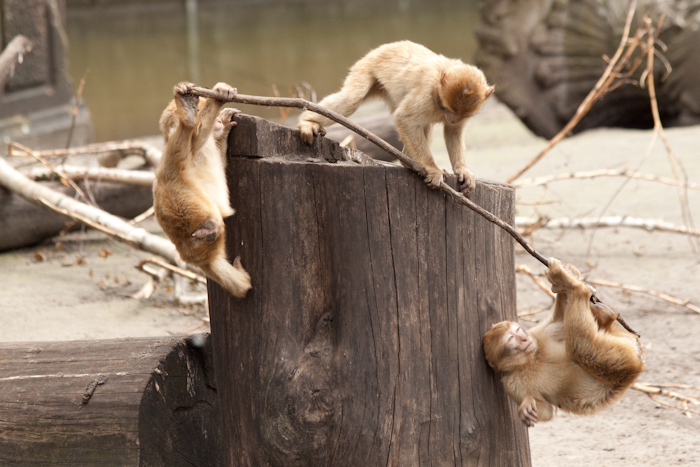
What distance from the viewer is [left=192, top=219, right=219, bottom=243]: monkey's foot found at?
8.26ft

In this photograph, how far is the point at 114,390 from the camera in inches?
113

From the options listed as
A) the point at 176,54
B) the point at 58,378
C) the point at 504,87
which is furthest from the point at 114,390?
the point at 176,54

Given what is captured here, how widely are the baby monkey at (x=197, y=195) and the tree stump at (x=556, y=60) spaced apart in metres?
8.40

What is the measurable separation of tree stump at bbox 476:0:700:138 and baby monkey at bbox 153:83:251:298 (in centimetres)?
840

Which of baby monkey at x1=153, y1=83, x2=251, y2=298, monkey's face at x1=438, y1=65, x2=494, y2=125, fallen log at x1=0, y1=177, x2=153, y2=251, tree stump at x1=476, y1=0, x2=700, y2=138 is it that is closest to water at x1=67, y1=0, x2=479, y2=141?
tree stump at x1=476, y1=0, x2=700, y2=138

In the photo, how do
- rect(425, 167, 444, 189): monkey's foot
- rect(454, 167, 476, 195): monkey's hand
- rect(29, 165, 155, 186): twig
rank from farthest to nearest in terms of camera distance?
rect(29, 165, 155, 186): twig < rect(454, 167, 476, 195): monkey's hand < rect(425, 167, 444, 189): monkey's foot

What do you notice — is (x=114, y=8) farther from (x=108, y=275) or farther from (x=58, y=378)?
(x=58, y=378)

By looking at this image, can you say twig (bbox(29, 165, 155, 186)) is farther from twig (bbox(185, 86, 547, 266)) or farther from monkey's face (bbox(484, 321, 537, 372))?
monkey's face (bbox(484, 321, 537, 372))

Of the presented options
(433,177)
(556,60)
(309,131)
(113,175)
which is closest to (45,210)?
(113,175)

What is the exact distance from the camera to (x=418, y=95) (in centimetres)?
323

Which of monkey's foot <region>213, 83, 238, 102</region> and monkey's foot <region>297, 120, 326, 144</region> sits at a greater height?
monkey's foot <region>213, 83, 238, 102</region>

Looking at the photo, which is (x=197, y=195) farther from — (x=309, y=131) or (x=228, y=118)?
(x=309, y=131)

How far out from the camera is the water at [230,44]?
57.6 feet

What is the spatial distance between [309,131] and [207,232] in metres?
0.53
